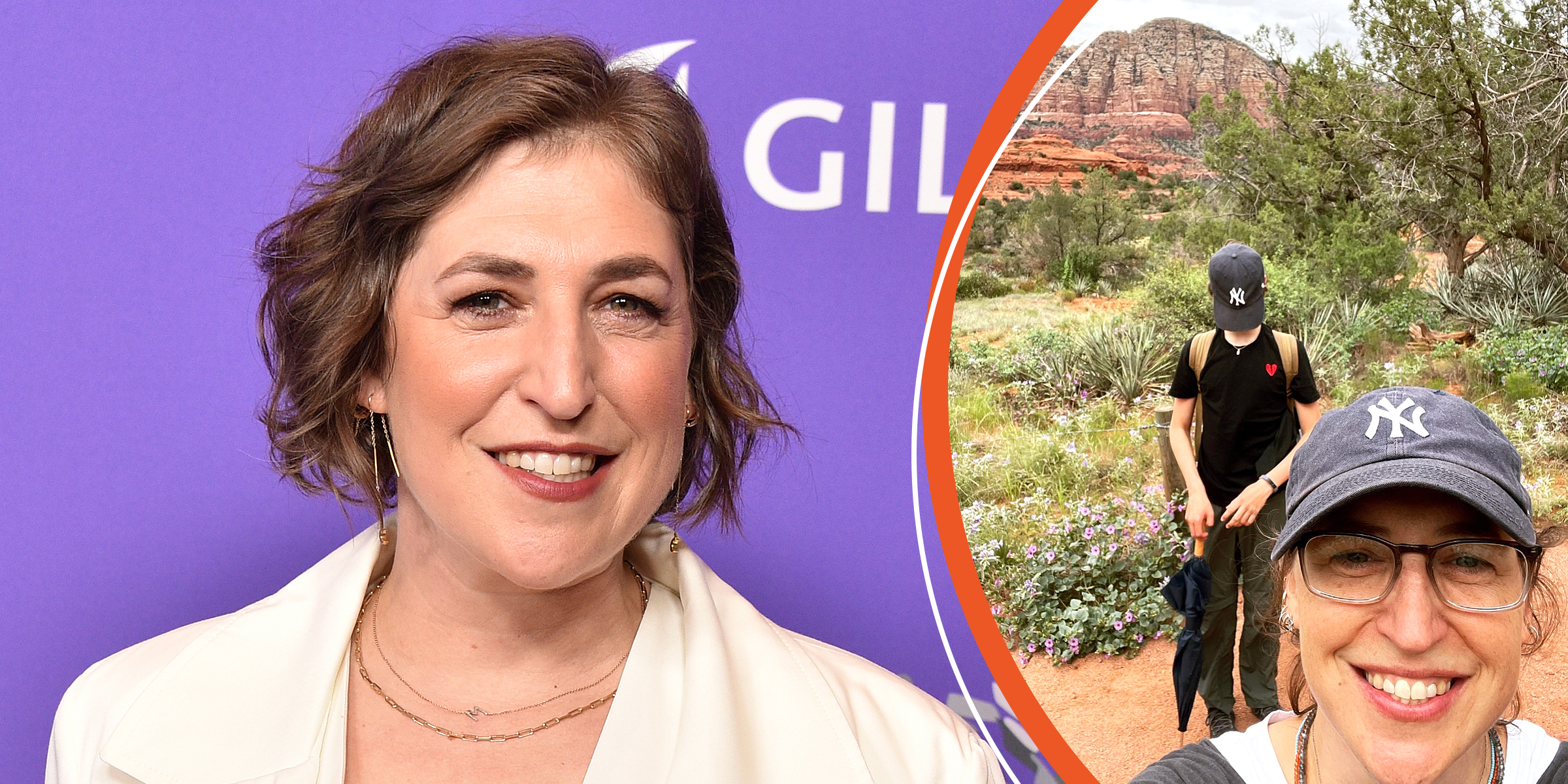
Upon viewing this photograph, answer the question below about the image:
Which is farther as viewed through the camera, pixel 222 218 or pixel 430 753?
pixel 222 218

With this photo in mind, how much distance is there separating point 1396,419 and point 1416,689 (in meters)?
0.25

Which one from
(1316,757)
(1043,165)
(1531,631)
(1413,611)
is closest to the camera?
(1413,611)

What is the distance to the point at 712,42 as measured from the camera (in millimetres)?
2387

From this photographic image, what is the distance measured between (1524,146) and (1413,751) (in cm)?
241

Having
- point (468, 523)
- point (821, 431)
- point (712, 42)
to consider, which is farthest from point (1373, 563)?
point (712, 42)

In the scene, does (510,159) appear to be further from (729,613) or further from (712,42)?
(712,42)

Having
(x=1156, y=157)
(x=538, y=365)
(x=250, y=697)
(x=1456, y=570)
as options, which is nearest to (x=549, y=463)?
(x=538, y=365)

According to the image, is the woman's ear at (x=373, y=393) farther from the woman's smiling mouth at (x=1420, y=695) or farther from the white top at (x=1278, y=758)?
the woman's smiling mouth at (x=1420, y=695)

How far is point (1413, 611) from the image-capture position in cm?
115

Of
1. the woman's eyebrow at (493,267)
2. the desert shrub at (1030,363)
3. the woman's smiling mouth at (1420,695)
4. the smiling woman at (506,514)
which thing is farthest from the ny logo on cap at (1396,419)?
the desert shrub at (1030,363)

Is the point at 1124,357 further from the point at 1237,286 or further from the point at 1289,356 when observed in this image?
the point at 1289,356

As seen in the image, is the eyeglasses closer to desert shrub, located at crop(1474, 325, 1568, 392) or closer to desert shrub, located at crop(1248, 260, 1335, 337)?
desert shrub, located at crop(1248, 260, 1335, 337)

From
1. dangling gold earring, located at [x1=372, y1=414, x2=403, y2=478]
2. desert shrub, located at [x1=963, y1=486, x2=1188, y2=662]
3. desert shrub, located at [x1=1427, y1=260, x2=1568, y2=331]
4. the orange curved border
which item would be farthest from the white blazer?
desert shrub, located at [x1=1427, y1=260, x2=1568, y2=331]

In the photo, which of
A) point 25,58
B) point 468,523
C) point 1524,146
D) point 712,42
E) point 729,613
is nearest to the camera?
point 468,523
